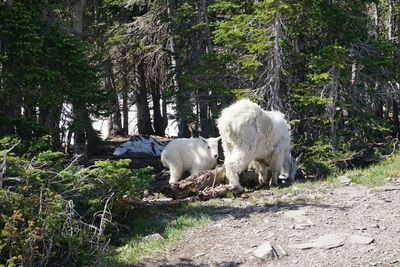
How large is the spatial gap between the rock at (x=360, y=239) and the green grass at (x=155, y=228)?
6.91ft

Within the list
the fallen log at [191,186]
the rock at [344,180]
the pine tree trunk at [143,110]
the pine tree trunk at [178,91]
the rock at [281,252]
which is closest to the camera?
the rock at [281,252]

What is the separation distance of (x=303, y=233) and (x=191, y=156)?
579 cm

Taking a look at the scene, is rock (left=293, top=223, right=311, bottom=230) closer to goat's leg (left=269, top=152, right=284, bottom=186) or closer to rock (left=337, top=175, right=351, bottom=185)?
rock (left=337, top=175, right=351, bottom=185)

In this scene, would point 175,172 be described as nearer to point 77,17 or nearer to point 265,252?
point 77,17

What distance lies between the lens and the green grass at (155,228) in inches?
268

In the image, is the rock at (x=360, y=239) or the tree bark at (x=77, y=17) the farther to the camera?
the tree bark at (x=77, y=17)

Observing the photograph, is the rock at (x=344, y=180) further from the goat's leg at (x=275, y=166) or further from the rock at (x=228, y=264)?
the rock at (x=228, y=264)

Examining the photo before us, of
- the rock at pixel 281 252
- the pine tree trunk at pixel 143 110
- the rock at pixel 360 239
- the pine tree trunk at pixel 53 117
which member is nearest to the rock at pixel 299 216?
the rock at pixel 360 239

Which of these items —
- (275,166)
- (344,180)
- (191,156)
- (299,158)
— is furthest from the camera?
(299,158)

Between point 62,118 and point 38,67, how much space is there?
116 inches

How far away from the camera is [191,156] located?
1255 cm

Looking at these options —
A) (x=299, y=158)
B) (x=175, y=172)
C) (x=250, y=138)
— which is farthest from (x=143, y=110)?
(x=250, y=138)

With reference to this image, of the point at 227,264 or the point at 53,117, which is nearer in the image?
the point at 227,264

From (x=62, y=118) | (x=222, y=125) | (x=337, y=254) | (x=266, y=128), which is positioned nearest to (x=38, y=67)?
(x=62, y=118)
